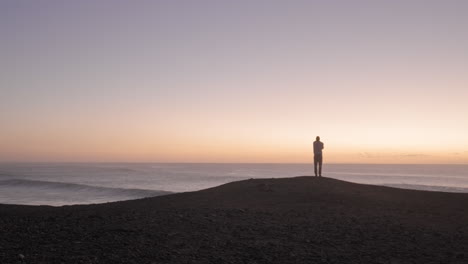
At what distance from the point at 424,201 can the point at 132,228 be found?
10.1 meters

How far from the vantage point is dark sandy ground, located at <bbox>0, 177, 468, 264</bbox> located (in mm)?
6695

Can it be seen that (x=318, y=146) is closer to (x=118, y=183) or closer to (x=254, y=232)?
(x=254, y=232)

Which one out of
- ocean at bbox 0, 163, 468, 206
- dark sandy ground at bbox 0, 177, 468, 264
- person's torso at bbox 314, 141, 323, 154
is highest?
person's torso at bbox 314, 141, 323, 154

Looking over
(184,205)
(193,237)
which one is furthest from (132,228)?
(184,205)

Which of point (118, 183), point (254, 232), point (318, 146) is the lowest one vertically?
point (118, 183)

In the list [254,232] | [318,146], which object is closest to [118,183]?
[318,146]

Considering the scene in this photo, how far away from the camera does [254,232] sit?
8539 mm

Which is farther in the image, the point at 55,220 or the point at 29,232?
the point at 55,220

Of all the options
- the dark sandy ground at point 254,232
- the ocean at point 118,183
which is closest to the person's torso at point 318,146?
the dark sandy ground at point 254,232

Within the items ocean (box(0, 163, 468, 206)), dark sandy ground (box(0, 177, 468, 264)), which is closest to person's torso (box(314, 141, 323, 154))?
dark sandy ground (box(0, 177, 468, 264))

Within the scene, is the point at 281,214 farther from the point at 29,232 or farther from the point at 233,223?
the point at 29,232

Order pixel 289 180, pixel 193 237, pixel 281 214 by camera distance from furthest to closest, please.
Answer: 1. pixel 289 180
2. pixel 281 214
3. pixel 193 237

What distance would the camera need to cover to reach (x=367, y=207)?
1199cm

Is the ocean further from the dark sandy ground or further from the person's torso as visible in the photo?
the dark sandy ground
